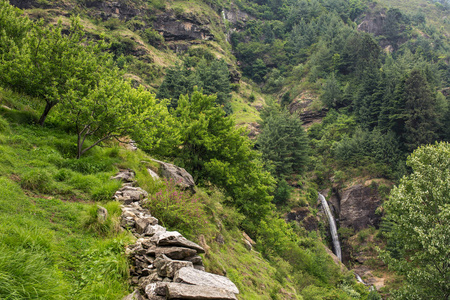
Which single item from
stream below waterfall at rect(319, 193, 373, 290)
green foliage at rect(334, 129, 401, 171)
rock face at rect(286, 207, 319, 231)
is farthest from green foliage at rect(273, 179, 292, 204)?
green foliage at rect(334, 129, 401, 171)

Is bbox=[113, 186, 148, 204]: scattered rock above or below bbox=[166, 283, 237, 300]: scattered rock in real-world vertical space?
below

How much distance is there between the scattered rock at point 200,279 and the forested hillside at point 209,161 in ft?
1.55

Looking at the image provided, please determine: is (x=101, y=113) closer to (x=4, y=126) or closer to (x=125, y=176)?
(x=125, y=176)

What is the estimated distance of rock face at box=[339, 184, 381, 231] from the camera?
126ft

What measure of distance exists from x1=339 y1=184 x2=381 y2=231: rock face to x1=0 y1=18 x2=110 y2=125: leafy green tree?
129ft

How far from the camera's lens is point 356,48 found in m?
67.6

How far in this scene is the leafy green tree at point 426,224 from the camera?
16672 millimetres

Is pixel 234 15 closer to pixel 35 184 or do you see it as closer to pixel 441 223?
pixel 441 223

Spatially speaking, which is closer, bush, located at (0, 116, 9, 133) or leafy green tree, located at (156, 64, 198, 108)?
bush, located at (0, 116, 9, 133)

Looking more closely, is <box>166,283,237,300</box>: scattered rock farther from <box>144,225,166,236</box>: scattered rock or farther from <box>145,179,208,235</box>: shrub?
<box>145,179,208,235</box>: shrub

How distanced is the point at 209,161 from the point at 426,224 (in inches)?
637

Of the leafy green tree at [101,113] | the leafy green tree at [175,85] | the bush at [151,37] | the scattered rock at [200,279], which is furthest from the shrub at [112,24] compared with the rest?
the scattered rock at [200,279]

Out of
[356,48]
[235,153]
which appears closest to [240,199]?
[235,153]

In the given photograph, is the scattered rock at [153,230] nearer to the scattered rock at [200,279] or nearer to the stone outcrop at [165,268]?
the stone outcrop at [165,268]
